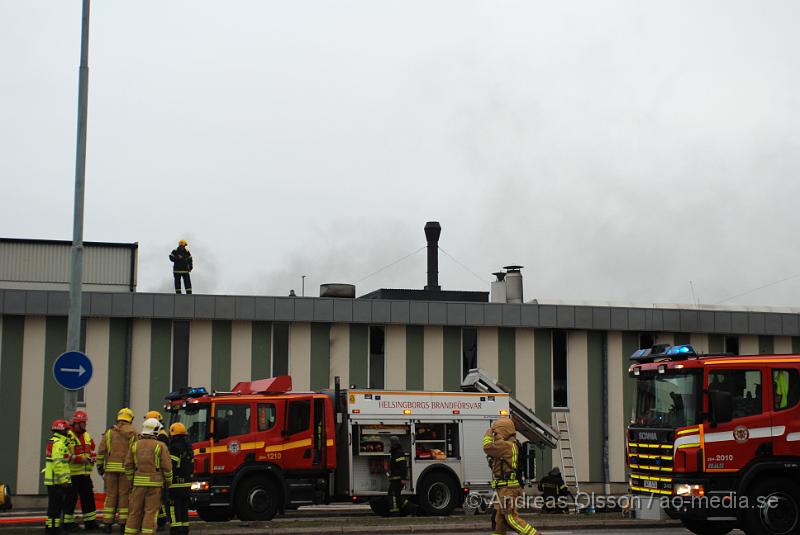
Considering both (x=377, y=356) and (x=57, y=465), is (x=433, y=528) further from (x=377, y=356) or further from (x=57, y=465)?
(x=377, y=356)

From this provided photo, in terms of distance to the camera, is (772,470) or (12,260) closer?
(772,470)

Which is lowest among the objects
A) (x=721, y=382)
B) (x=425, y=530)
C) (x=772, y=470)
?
(x=425, y=530)

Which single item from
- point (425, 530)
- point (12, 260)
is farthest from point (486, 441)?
point (12, 260)

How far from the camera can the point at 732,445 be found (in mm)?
15133

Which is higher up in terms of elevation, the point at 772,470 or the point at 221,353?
the point at 221,353

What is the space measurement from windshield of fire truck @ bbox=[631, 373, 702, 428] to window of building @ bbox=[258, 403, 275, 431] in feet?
23.3

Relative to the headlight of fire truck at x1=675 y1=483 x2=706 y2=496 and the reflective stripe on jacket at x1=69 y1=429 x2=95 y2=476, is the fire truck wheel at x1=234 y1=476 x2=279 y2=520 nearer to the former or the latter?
the reflective stripe on jacket at x1=69 y1=429 x2=95 y2=476

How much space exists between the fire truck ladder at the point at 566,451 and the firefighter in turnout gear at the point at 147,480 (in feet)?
53.0

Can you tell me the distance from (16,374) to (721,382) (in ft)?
58.9

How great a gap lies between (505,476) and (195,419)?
7.64 metres

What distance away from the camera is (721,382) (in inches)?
609

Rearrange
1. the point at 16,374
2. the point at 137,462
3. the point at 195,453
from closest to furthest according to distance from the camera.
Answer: the point at 137,462
the point at 195,453
the point at 16,374

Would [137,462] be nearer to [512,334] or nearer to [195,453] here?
[195,453]

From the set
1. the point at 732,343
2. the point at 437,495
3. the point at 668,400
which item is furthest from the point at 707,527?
the point at 732,343
